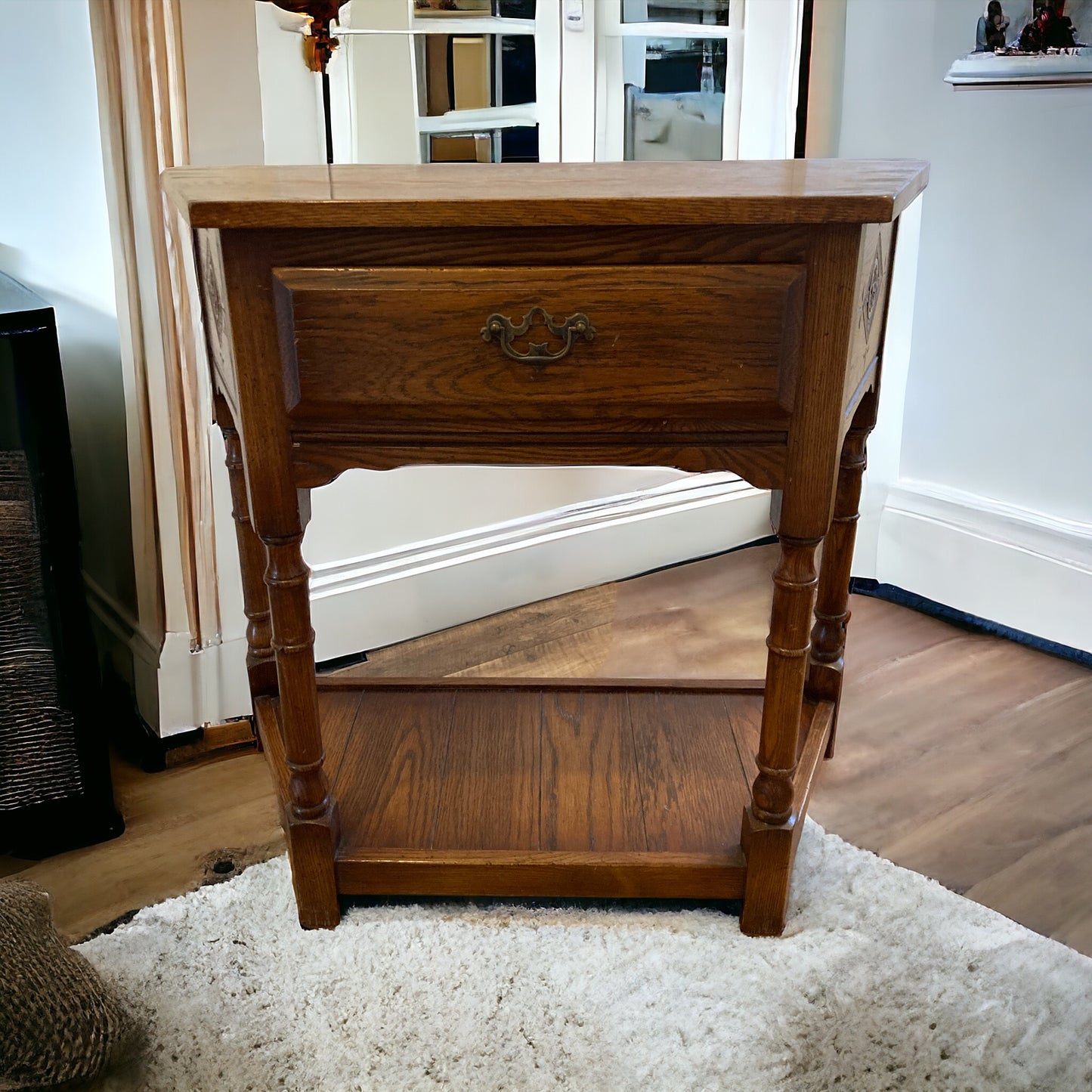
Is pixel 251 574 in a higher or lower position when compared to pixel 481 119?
lower

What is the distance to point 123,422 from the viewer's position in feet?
5.11

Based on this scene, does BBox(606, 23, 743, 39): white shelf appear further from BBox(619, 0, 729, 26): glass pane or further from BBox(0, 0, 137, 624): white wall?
BBox(0, 0, 137, 624): white wall

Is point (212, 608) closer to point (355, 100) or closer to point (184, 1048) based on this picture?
point (184, 1048)

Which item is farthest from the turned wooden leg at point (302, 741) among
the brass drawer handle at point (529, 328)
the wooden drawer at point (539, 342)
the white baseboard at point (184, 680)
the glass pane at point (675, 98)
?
the glass pane at point (675, 98)

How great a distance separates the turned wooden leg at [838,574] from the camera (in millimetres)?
1359

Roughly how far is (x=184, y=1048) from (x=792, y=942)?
1.97 ft

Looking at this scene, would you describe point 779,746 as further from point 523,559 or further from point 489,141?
point 489,141

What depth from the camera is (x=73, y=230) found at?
1537 millimetres

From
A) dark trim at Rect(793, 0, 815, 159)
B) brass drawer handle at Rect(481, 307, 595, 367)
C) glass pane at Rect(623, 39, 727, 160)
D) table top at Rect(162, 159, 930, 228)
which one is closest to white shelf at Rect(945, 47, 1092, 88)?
dark trim at Rect(793, 0, 815, 159)

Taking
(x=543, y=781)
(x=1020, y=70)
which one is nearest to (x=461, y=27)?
(x=1020, y=70)

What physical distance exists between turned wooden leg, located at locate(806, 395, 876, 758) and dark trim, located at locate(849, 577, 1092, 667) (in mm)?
399

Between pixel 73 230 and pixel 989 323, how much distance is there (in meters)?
1.41

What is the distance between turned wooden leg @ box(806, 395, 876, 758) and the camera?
136 centimetres

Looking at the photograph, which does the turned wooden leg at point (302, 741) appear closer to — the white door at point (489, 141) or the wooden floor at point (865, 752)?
the wooden floor at point (865, 752)
